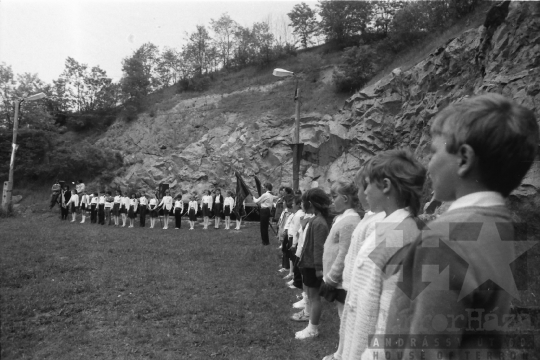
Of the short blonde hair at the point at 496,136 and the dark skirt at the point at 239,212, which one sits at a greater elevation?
the short blonde hair at the point at 496,136

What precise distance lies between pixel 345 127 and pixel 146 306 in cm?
1899

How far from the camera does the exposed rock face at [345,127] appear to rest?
10.6 meters

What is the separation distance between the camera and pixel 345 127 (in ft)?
76.0

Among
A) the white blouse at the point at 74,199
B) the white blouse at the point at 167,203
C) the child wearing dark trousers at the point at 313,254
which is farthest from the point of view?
the white blouse at the point at 74,199

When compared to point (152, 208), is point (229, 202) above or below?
above

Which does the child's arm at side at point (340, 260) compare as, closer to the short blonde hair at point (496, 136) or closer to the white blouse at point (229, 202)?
the short blonde hair at point (496, 136)

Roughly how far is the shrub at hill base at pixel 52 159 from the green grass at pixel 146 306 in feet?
73.1

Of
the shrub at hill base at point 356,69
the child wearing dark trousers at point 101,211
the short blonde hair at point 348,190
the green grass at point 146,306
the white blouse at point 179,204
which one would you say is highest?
the shrub at hill base at point 356,69

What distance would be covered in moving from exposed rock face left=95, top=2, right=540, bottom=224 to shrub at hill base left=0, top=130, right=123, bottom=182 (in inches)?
69.5

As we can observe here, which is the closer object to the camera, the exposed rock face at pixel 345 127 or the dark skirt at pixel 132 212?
the exposed rock face at pixel 345 127

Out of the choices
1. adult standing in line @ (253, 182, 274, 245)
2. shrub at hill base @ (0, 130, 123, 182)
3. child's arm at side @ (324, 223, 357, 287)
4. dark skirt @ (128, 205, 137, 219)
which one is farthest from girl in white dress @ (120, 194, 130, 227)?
child's arm at side @ (324, 223, 357, 287)

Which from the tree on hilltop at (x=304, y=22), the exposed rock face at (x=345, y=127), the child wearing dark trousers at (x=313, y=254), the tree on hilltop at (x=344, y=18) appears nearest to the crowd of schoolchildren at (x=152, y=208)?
the exposed rock face at (x=345, y=127)

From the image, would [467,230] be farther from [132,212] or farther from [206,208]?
[132,212]

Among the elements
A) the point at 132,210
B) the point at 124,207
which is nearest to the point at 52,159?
the point at 124,207
